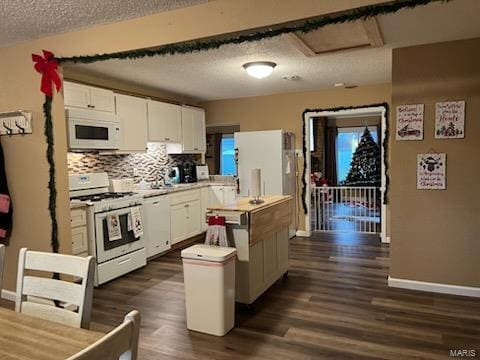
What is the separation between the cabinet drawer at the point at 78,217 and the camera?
11.9 feet

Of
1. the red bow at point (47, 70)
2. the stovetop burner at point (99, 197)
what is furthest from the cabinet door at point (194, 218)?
the red bow at point (47, 70)

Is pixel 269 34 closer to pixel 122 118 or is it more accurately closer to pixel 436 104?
pixel 436 104

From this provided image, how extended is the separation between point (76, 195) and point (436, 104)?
12.9 feet

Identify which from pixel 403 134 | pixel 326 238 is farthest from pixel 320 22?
pixel 326 238

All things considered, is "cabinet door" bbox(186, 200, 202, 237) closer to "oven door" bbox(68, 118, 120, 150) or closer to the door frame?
"oven door" bbox(68, 118, 120, 150)

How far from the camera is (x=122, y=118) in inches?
185

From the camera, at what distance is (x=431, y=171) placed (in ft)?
11.4

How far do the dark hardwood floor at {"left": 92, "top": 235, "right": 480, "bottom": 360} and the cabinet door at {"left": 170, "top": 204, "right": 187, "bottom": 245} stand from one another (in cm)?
89

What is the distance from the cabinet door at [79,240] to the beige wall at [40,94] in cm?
43

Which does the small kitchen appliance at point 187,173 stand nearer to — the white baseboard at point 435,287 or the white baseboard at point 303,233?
the white baseboard at point 303,233

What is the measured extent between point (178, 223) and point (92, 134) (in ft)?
5.93

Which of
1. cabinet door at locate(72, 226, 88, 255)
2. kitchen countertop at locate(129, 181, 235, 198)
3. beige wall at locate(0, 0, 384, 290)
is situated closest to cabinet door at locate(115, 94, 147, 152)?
kitchen countertop at locate(129, 181, 235, 198)

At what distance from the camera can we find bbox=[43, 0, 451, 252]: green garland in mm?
2036

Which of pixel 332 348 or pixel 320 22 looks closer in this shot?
pixel 320 22
